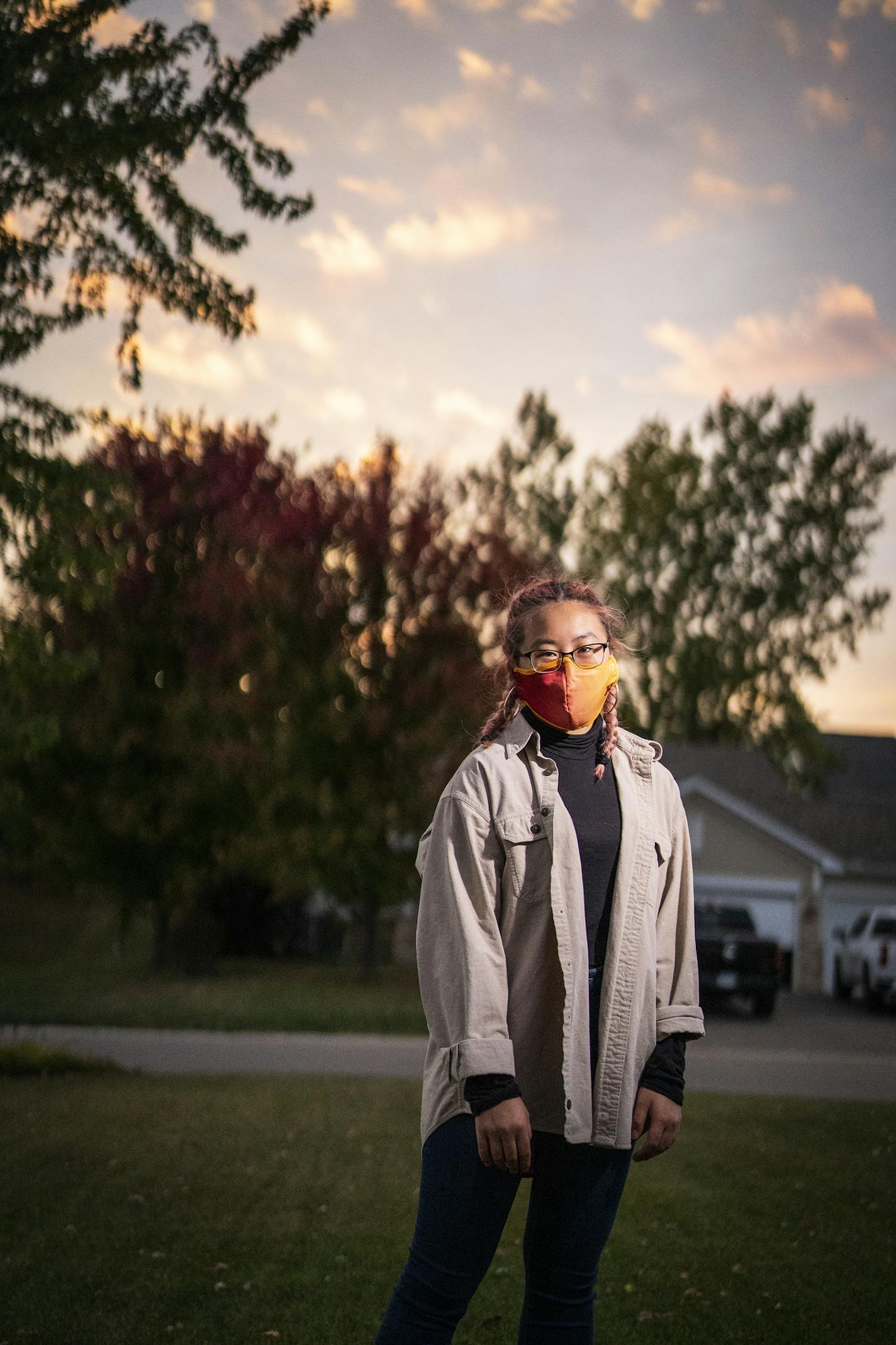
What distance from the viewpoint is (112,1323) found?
174 inches

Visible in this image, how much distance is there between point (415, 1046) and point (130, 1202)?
9135 millimetres

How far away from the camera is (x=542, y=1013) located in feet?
8.86

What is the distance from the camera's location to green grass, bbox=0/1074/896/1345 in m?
4.62

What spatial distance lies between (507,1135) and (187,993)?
19.0 m

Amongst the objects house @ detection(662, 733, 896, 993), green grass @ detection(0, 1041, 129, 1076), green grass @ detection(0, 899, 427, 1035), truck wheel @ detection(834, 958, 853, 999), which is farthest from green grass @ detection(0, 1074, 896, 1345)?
house @ detection(662, 733, 896, 993)

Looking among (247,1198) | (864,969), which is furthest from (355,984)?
(247,1198)

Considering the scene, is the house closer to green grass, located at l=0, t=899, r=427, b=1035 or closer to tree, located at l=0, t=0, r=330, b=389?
green grass, located at l=0, t=899, r=427, b=1035

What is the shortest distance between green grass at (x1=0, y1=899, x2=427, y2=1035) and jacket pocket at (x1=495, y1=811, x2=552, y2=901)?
14.3 meters

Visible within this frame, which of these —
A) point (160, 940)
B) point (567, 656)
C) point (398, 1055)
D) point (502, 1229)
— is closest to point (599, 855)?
point (567, 656)

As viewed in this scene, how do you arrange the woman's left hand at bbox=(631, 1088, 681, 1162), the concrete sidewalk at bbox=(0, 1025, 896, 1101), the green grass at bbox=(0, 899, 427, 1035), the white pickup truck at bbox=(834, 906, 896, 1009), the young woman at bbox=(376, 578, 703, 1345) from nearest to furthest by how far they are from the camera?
the young woman at bbox=(376, 578, 703, 1345) < the woman's left hand at bbox=(631, 1088, 681, 1162) < the concrete sidewalk at bbox=(0, 1025, 896, 1101) < the green grass at bbox=(0, 899, 427, 1035) < the white pickup truck at bbox=(834, 906, 896, 1009)

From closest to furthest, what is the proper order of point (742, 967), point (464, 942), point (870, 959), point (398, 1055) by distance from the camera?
point (464, 942) < point (398, 1055) < point (742, 967) < point (870, 959)

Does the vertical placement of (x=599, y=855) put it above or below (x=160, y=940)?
above

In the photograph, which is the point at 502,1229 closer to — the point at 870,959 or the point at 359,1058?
the point at 359,1058

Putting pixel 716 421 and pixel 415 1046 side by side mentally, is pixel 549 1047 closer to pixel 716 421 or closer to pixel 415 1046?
pixel 415 1046
